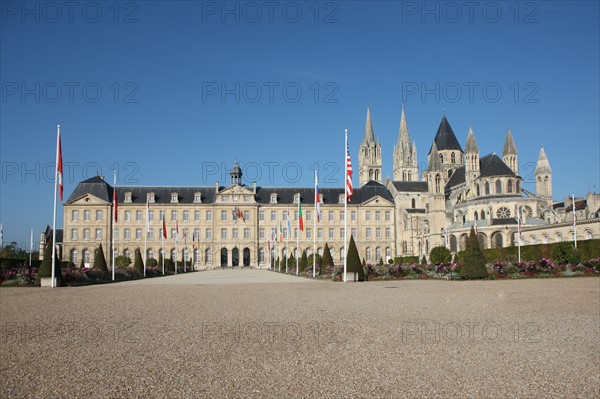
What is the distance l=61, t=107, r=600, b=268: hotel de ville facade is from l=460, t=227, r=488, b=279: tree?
1443 inches

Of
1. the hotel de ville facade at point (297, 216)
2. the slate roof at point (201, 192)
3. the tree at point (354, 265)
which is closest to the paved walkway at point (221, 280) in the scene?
the tree at point (354, 265)

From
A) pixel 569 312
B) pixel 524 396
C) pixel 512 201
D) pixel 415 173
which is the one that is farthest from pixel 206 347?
pixel 415 173

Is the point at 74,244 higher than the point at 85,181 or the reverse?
the reverse

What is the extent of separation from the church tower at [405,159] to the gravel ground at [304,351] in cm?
7626

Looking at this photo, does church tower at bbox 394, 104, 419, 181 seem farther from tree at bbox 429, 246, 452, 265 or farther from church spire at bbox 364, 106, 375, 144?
tree at bbox 429, 246, 452, 265

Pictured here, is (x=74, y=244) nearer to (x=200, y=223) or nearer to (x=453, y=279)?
(x=200, y=223)

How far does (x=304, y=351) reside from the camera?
23.8 ft

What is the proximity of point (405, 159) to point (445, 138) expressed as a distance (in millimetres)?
7085

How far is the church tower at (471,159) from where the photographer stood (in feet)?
235

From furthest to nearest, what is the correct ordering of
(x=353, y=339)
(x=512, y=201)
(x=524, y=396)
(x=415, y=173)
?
(x=415, y=173) → (x=512, y=201) → (x=353, y=339) → (x=524, y=396)

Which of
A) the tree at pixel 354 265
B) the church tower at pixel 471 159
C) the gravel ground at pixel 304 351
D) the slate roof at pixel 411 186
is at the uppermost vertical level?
the church tower at pixel 471 159

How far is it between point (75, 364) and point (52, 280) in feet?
56.2

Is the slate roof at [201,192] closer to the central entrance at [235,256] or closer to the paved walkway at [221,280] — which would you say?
the central entrance at [235,256]

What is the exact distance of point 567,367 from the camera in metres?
6.33
